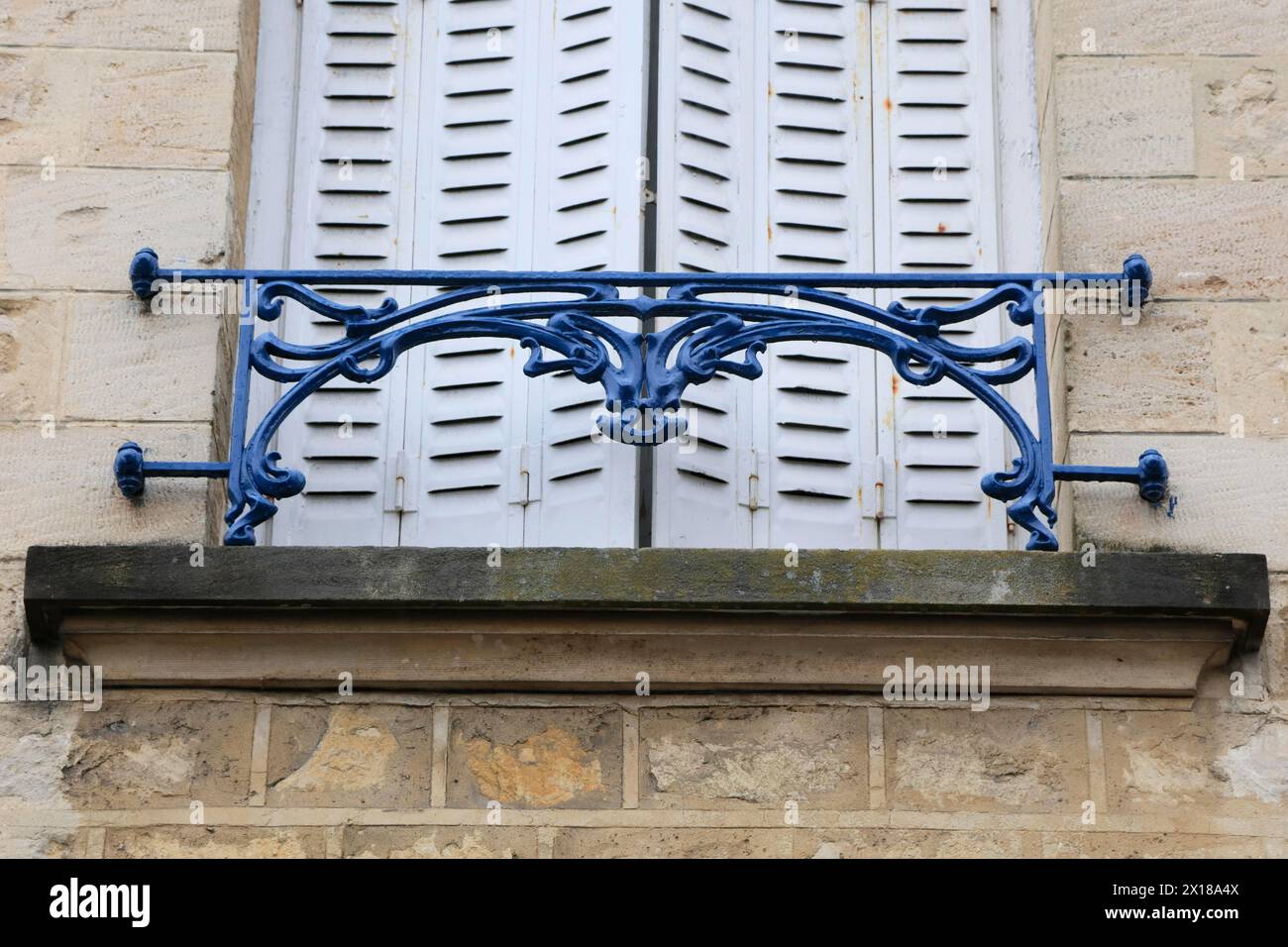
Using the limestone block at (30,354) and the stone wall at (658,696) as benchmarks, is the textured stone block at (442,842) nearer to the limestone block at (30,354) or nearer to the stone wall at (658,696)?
the stone wall at (658,696)

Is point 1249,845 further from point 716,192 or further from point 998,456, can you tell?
point 716,192

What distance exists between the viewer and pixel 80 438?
6.51 m

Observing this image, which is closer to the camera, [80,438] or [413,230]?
[80,438]

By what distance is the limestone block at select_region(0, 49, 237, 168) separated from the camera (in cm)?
685

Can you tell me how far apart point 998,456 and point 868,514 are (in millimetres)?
376

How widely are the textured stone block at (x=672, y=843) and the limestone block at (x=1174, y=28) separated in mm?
2303

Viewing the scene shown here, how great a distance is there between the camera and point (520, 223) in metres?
7.10

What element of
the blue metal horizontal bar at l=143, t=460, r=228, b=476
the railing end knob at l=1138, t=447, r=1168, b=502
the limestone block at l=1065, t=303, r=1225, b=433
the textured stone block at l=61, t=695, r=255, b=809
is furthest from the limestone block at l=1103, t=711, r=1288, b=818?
the blue metal horizontal bar at l=143, t=460, r=228, b=476

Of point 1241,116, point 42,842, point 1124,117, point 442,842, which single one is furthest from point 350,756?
point 1241,116

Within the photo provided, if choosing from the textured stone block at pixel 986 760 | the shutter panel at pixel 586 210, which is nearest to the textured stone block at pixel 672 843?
the textured stone block at pixel 986 760

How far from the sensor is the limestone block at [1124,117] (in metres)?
6.84

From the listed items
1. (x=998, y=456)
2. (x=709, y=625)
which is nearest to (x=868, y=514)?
(x=998, y=456)

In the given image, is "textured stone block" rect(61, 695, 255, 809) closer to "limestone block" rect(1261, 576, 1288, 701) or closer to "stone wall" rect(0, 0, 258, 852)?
"stone wall" rect(0, 0, 258, 852)

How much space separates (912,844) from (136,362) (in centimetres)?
222
